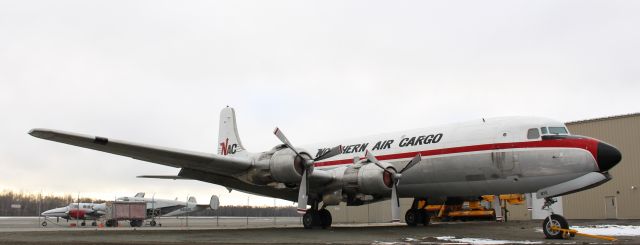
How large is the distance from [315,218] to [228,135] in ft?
27.1

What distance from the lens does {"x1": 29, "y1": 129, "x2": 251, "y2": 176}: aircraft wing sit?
14.6 m

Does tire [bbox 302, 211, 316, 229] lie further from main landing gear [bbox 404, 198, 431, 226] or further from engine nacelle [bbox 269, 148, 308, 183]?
main landing gear [bbox 404, 198, 431, 226]

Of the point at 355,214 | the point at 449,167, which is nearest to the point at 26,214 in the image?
the point at 355,214

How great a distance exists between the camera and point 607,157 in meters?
14.7

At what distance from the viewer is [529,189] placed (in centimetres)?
1655

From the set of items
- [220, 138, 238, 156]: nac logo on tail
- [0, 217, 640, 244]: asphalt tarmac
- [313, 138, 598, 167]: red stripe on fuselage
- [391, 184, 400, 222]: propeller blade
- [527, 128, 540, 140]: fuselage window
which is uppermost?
[220, 138, 238, 156]: nac logo on tail

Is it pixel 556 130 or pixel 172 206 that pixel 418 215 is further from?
pixel 172 206

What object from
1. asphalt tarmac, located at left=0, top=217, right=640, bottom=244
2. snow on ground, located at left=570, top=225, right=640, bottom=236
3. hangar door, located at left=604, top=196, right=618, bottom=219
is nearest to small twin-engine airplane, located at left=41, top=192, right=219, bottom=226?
asphalt tarmac, located at left=0, top=217, right=640, bottom=244

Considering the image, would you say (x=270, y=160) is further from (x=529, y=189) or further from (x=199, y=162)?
(x=529, y=189)

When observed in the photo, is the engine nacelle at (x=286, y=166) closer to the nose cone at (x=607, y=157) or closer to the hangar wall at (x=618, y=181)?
the nose cone at (x=607, y=157)

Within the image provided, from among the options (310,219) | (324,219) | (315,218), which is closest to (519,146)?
(324,219)

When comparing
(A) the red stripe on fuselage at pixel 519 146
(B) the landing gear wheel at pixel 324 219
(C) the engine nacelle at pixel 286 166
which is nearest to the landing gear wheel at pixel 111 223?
(B) the landing gear wheel at pixel 324 219

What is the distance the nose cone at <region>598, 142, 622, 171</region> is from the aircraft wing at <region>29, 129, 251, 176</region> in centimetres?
1015

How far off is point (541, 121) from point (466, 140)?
92.6 inches
